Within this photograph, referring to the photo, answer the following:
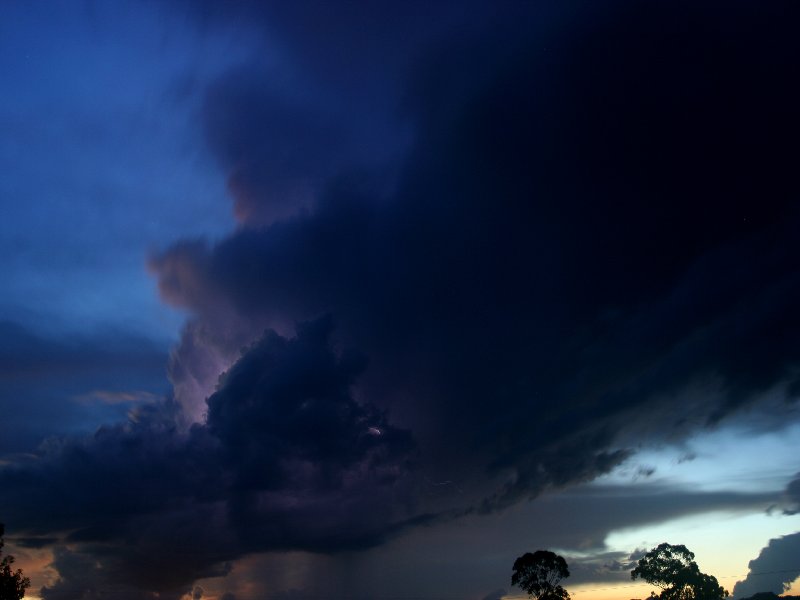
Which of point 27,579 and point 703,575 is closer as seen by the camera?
point 27,579

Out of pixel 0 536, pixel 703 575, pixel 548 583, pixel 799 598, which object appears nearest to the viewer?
pixel 0 536

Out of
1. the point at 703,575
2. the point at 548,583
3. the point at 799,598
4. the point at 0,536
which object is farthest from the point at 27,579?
the point at 799,598

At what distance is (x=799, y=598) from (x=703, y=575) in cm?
5790

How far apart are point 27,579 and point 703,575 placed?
12853 cm

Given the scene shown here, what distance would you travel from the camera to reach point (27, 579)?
80.8m

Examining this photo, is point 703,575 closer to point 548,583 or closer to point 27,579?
point 548,583

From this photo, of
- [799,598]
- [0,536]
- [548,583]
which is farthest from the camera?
[799,598]

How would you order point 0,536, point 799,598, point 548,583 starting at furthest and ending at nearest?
1. point 799,598
2. point 548,583
3. point 0,536

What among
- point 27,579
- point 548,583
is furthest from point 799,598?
point 27,579

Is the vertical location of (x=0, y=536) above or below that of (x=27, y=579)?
above

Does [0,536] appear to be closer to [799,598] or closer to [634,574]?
[634,574]

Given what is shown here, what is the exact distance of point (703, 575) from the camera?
131 m

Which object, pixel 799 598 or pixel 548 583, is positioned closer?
pixel 548 583

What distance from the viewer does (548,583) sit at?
381 ft
